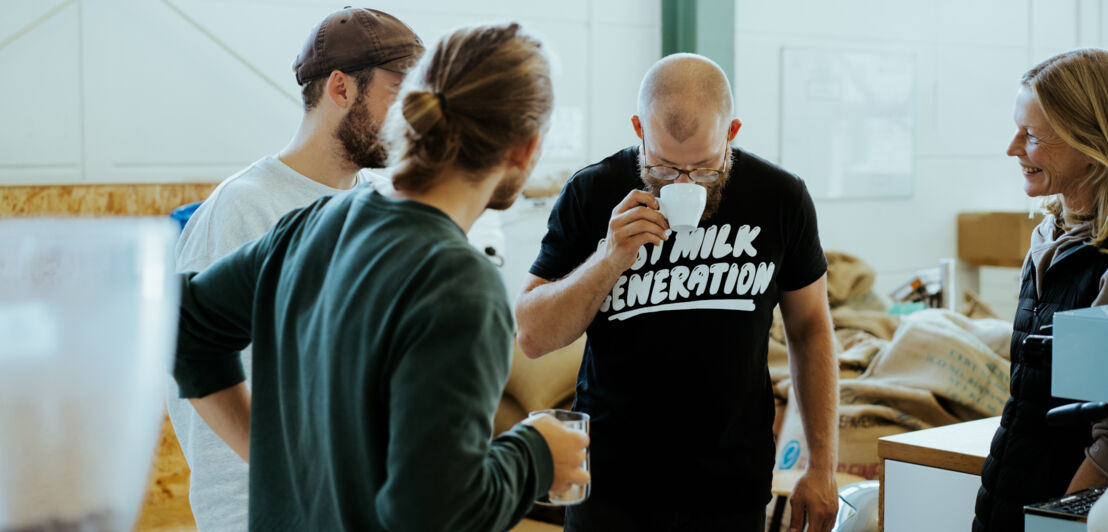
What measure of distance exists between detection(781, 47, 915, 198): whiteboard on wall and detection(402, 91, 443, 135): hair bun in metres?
5.44

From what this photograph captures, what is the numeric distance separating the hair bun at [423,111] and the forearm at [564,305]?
2.37 ft

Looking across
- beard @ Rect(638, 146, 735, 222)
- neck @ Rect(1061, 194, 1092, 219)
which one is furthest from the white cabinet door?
beard @ Rect(638, 146, 735, 222)

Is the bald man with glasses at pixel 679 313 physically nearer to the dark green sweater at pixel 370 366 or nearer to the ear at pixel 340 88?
the ear at pixel 340 88

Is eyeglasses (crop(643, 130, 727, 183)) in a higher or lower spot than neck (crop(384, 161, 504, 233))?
higher

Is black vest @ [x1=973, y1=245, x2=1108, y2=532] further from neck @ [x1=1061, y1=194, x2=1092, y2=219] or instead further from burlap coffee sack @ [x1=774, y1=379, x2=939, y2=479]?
burlap coffee sack @ [x1=774, y1=379, x2=939, y2=479]

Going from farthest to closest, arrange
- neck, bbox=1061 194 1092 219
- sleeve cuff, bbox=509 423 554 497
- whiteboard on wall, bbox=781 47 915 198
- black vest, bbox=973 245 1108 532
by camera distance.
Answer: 1. whiteboard on wall, bbox=781 47 915 198
2. neck, bbox=1061 194 1092 219
3. black vest, bbox=973 245 1108 532
4. sleeve cuff, bbox=509 423 554 497

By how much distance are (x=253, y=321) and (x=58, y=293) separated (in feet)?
1.28

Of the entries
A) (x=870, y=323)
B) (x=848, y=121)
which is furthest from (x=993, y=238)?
(x=870, y=323)

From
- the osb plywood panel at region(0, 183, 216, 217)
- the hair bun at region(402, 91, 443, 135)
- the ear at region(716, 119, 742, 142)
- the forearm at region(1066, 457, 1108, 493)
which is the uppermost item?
the ear at region(716, 119, 742, 142)

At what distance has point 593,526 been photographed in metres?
1.81

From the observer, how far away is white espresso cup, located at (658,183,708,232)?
5.59 ft

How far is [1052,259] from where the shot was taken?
174cm

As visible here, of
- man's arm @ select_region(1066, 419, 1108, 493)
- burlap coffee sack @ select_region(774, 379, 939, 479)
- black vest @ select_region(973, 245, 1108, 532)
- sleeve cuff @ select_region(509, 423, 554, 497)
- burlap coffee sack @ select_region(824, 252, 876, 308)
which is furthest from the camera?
burlap coffee sack @ select_region(824, 252, 876, 308)

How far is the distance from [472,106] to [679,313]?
2.75ft
